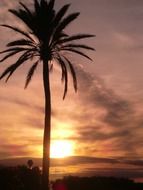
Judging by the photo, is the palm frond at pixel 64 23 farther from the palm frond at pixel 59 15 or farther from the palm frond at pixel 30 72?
the palm frond at pixel 30 72

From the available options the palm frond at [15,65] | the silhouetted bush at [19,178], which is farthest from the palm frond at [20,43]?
the silhouetted bush at [19,178]

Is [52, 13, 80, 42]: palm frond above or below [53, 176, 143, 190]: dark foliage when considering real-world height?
above

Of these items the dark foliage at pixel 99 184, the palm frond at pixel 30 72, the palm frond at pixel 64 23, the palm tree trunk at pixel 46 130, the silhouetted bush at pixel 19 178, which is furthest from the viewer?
the dark foliage at pixel 99 184

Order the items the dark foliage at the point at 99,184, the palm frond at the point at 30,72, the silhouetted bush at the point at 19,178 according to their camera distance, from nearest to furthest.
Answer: the palm frond at the point at 30,72 → the silhouetted bush at the point at 19,178 → the dark foliage at the point at 99,184

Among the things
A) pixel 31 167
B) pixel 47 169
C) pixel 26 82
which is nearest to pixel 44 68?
pixel 26 82

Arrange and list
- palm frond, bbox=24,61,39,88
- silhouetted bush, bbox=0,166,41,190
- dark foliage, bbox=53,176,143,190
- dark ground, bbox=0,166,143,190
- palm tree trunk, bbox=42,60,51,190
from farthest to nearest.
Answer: dark foliage, bbox=53,176,143,190 < dark ground, bbox=0,166,143,190 < silhouetted bush, bbox=0,166,41,190 < palm frond, bbox=24,61,39,88 < palm tree trunk, bbox=42,60,51,190

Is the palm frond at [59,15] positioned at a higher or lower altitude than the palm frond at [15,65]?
higher

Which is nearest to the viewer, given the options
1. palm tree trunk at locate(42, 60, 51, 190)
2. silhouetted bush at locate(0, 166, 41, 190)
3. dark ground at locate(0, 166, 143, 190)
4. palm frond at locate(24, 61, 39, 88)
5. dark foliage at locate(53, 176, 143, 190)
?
palm tree trunk at locate(42, 60, 51, 190)

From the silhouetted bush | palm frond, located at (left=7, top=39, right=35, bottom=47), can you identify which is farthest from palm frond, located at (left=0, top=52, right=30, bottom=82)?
the silhouetted bush

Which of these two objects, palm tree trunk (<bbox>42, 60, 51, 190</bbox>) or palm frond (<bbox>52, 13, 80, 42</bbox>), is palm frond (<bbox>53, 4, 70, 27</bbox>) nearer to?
palm frond (<bbox>52, 13, 80, 42</bbox>)

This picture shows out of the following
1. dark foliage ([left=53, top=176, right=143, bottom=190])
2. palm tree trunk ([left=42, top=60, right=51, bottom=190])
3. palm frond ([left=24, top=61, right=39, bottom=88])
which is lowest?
dark foliage ([left=53, top=176, right=143, bottom=190])

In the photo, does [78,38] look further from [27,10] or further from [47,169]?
[47,169]

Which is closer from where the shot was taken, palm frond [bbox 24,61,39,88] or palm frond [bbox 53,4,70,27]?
palm frond [bbox 53,4,70,27]

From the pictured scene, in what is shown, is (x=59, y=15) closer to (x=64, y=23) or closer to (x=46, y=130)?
(x=64, y=23)
